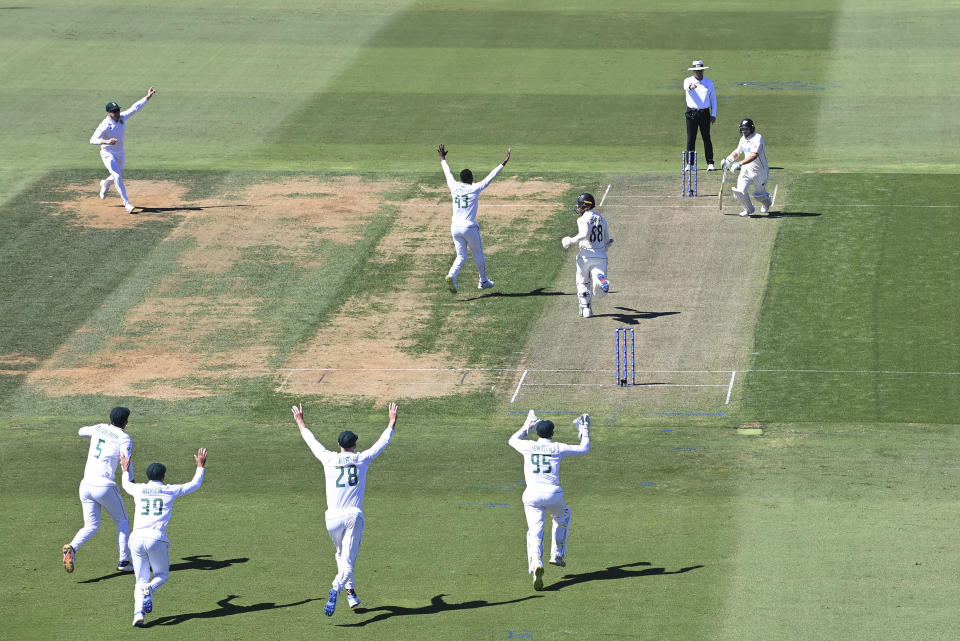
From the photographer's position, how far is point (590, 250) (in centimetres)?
2662

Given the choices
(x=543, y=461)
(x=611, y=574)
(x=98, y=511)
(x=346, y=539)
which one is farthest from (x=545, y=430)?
(x=98, y=511)

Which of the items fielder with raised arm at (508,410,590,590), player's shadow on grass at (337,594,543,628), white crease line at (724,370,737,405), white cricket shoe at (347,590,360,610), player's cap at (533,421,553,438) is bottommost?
player's shadow on grass at (337,594,543,628)

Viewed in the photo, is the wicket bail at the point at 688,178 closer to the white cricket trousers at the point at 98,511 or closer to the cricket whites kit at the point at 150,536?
the white cricket trousers at the point at 98,511

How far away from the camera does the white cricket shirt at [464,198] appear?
90.3 ft

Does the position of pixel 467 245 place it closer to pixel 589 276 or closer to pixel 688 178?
pixel 589 276

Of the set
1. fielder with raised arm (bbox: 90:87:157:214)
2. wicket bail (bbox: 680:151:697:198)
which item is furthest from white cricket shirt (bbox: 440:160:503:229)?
fielder with raised arm (bbox: 90:87:157:214)

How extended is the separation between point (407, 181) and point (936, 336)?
13.9 metres

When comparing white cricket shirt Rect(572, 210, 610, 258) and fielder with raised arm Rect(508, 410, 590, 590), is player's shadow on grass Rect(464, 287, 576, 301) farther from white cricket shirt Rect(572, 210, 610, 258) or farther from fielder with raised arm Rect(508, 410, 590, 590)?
fielder with raised arm Rect(508, 410, 590, 590)

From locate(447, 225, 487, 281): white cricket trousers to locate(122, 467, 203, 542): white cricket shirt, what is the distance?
37.7 ft

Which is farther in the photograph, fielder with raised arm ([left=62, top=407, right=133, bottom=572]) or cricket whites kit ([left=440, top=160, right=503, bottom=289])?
cricket whites kit ([left=440, top=160, right=503, bottom=289])

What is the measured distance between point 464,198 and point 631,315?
367 cm

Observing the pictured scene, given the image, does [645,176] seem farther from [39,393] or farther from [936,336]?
[39,393]

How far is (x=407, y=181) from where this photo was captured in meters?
36.2

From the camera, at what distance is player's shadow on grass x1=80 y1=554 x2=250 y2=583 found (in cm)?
1853
